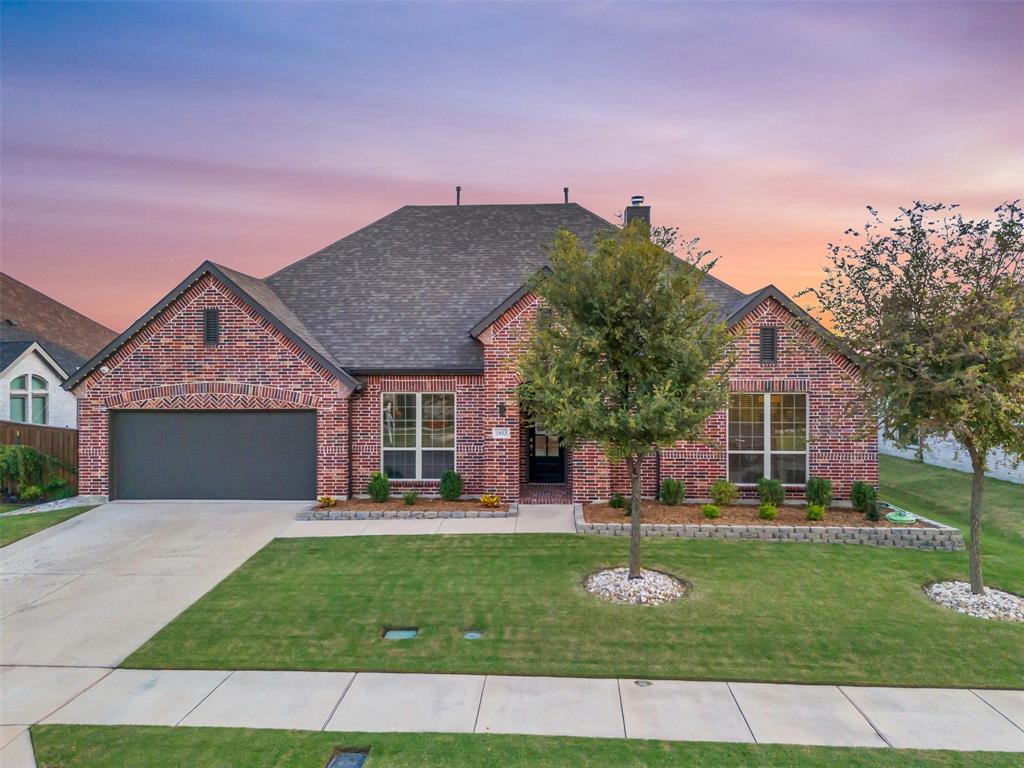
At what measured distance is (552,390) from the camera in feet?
27.3

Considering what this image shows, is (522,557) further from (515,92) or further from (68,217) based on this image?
(68,217)

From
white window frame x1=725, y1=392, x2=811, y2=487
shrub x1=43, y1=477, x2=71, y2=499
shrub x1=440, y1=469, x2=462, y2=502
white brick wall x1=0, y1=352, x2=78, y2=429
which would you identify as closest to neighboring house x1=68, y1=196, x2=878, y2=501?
white window frame x1=725, y1=392, x2=811, y2=487

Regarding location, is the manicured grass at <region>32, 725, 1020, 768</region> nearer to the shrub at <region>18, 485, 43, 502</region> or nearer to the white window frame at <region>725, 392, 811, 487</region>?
the white window frame at <region>725, 392, 811, 487</region>

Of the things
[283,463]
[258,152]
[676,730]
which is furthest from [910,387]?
[258,152]

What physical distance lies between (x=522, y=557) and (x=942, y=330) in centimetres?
737

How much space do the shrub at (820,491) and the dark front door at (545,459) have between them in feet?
20.5

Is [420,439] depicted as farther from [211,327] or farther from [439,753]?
[439,753]

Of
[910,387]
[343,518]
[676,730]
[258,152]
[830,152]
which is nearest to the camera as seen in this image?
[676,730]

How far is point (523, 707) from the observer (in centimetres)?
568

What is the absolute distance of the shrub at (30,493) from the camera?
14.8 m

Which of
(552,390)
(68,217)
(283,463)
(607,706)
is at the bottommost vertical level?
(607,706)

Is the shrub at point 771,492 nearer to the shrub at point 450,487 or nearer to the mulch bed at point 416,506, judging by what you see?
the mulch bed at point 416,506

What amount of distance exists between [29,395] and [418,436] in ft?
54.7

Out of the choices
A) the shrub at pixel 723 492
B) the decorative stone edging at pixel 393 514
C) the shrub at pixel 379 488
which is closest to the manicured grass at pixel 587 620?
the decorative stone edging at pixel 393 514
